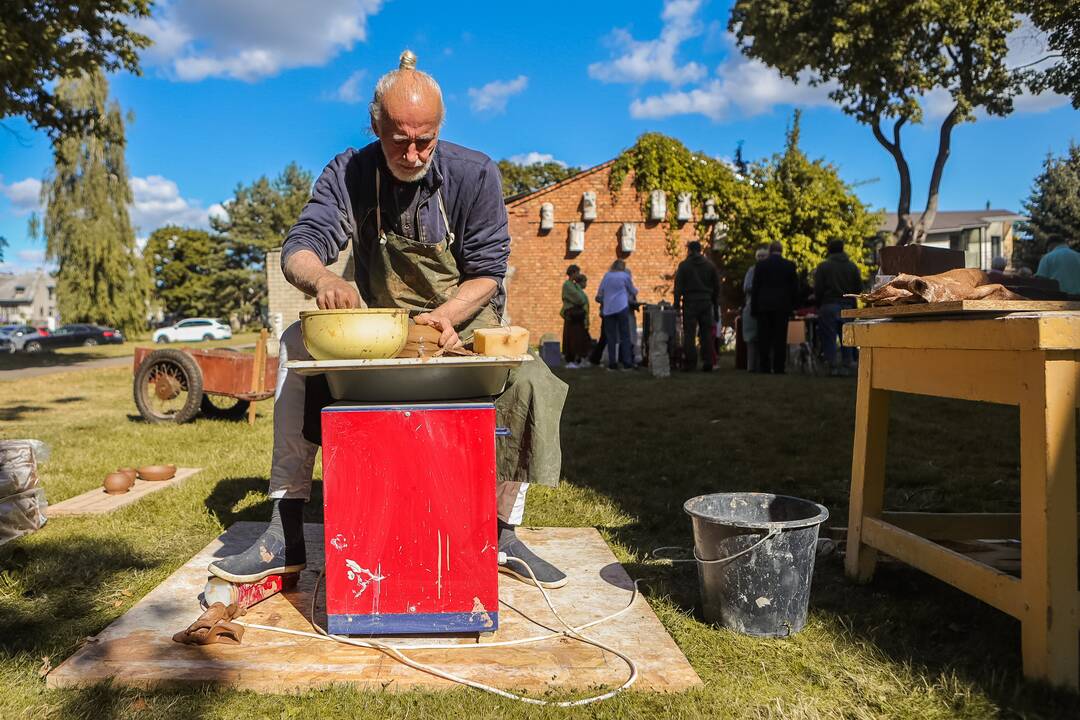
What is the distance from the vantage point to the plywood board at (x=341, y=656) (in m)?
2.15

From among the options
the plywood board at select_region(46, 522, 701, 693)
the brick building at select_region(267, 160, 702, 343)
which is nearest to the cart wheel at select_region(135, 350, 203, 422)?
the plywood board at select_region(46, 522, 701, 693)

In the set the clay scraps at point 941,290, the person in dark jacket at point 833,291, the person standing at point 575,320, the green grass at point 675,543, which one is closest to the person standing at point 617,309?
the person standing at point 575,320

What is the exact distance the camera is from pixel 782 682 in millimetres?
2189

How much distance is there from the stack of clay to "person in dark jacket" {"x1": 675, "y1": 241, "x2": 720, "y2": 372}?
29.2 ft

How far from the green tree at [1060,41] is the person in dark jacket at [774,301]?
229 inches

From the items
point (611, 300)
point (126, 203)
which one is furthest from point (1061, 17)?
point (126, 203)

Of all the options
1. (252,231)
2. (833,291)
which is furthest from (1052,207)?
(252,231)

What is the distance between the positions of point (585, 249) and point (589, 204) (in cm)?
117

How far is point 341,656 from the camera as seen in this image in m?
2.31

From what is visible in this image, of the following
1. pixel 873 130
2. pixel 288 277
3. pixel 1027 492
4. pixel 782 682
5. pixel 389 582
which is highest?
pixel 873 130

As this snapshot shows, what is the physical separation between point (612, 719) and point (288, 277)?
1757 millimetres

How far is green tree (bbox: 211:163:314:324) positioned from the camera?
66188 millimetres

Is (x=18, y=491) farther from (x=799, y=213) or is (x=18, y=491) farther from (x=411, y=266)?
(x=799, y=213)

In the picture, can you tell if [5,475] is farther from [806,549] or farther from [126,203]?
[126,203]
